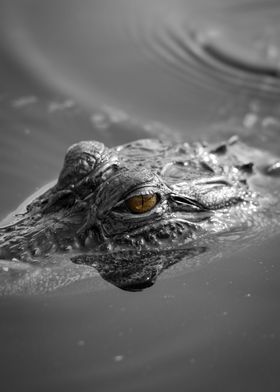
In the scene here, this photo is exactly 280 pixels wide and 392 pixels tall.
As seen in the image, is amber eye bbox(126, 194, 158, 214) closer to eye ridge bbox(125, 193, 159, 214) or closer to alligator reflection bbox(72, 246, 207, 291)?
eye ridge bbox(125, 193, 159, 214)

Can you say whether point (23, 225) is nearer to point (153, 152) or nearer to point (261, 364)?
point (153, 152)

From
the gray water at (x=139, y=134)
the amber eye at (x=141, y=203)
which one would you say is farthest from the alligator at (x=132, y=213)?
the gray water at (x=139, y=134)

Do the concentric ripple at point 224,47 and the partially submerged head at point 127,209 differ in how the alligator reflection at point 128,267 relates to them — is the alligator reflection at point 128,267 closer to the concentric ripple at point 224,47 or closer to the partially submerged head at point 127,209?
the partially submerged head at point 127,209

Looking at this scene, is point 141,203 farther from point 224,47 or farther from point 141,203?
point 224,47

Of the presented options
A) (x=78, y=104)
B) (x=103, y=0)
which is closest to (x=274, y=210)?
(x=78, y=104)

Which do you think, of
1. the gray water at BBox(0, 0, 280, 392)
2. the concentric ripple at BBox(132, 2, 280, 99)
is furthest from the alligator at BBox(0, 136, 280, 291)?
the concentric ripple at BBox(132, 2, 280, 99)

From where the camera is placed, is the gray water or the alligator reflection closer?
the gray water

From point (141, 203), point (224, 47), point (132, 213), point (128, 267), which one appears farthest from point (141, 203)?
point (224, 47)
